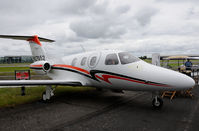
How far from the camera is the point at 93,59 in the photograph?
22.6 ft

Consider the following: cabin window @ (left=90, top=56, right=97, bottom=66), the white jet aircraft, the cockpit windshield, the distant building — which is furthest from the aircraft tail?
the distant building

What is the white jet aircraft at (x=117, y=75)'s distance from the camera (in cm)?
496

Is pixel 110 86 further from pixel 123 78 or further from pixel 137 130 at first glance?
pixel 137 130

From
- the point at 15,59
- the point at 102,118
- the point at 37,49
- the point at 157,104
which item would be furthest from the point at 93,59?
the point at 15,59

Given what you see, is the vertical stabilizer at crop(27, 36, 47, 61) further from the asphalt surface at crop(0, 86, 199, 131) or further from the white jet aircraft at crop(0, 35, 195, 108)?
the asphalt surface at crop(0, 86, 199, 131)

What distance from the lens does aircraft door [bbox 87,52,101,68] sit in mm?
6602

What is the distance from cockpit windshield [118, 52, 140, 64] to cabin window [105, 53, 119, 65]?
211 mm

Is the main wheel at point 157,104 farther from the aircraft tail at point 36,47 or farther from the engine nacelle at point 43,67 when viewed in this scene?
the aircraft tail at point 36,47

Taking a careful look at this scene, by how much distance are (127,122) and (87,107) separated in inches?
83.6

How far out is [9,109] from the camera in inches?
231

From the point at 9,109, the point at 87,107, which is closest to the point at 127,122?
the point at 87,107

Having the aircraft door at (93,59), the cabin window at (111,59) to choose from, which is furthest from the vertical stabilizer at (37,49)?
the cabin window at (111,59)

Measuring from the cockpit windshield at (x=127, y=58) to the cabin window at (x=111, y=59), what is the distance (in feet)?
0.69

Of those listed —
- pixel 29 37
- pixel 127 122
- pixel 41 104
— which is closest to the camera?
pixel 127 122
